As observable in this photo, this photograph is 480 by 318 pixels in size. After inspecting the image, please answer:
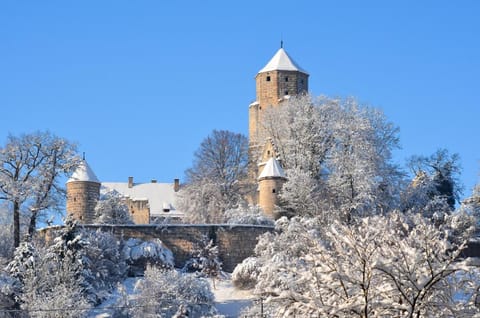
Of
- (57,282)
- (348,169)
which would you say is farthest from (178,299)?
(348,169)

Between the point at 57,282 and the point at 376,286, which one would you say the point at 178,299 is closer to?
the point at 57,282

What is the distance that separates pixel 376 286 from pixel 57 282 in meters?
22.3

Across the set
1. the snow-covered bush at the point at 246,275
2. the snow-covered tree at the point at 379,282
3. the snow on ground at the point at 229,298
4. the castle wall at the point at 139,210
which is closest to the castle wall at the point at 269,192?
the snow on ground at the point at 229,298

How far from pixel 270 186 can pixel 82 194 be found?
714 cm

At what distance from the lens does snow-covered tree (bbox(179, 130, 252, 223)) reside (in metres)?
45.7

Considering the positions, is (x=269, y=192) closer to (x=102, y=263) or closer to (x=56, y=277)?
(x=102, y=263)

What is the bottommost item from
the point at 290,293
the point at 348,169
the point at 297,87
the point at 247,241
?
the point at 290,293

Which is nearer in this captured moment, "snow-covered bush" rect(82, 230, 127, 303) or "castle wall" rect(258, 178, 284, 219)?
"snow-covered bush" rect(82, 230, 127, 303)

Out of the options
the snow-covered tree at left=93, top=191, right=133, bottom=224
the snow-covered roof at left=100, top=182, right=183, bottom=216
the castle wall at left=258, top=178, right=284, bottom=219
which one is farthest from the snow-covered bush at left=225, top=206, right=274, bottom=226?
the snow-covered roof at left=100, top=182, right=183, bottom=216

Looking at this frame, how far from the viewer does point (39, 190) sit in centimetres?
3788

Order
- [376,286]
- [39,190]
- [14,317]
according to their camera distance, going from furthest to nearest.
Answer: [39,190], [14,317], [376,286]

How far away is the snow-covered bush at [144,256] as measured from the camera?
38094 mm

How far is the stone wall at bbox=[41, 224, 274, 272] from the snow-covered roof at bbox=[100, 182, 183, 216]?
14.4 metres

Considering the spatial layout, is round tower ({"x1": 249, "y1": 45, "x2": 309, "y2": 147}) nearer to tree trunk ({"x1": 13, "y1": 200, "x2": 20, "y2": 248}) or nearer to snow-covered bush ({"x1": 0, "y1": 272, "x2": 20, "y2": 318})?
tree trunk ({"x1": 13, "y1": 200, "x2": 20, "y2": 248})
